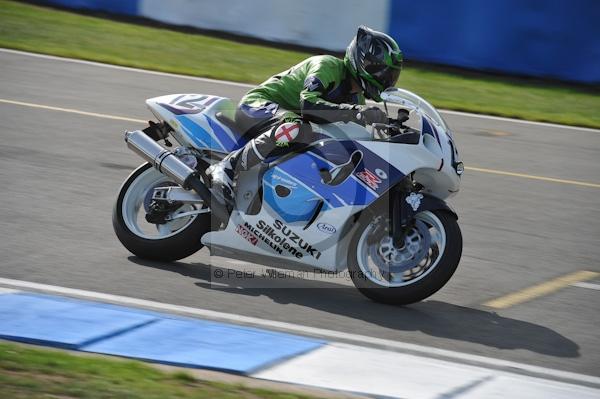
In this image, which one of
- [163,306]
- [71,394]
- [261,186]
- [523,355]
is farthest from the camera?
[261,186]

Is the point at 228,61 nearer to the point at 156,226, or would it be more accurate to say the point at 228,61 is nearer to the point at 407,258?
the point at 156,226

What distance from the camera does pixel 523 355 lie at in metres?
6.40

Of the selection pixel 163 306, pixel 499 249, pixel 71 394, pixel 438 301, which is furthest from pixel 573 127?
pixel 71 394

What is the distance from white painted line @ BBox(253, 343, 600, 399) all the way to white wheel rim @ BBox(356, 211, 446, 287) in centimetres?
91

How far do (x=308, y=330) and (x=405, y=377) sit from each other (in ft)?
3.14

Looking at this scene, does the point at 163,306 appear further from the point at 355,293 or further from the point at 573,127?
the point at 573,127

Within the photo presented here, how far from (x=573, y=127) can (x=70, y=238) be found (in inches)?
341

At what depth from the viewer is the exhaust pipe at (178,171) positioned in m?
7.41

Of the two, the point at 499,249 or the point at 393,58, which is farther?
the point at 499,249

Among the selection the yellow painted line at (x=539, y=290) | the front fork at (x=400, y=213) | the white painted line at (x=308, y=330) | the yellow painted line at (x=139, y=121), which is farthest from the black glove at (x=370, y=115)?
the yellow painted line at (x=139, y=121)

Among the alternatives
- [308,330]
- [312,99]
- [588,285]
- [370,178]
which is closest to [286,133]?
[312,99]

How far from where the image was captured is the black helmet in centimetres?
700

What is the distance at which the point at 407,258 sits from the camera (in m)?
6.99

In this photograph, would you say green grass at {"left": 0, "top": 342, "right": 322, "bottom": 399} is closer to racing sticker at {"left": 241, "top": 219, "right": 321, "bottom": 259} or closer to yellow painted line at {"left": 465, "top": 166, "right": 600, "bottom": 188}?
racing sticker at {"left": 241, "top": 219, "right": 321, "bottom": 259}
